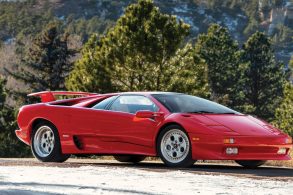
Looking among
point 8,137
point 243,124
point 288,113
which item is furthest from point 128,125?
point 288,113

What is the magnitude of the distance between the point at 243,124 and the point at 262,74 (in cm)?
6216

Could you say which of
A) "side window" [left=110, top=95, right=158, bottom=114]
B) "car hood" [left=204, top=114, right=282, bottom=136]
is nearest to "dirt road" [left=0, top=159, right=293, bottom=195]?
"car hood" [left=204, top=114, right=282, bottom=136]

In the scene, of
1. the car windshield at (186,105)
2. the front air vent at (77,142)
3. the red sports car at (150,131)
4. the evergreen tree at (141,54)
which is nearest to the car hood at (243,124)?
the red sports car at (150,131)

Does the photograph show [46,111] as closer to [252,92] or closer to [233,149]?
[233,149]

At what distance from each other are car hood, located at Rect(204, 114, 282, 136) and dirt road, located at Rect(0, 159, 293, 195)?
0.89m

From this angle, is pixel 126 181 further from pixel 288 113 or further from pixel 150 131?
pixel 288 113

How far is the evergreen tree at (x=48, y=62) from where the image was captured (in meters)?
52.5

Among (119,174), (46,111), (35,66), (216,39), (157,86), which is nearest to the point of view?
(119,174)

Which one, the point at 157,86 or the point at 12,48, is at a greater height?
the point at 12,48

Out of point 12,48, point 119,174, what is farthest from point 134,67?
point 12,48

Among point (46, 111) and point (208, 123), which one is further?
point (46, 111)

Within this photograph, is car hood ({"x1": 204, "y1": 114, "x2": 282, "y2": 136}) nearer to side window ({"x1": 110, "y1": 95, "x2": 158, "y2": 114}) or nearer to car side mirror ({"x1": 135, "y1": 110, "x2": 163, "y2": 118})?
car side mirror ({"x1": 135, "y1": 110, "x2": 163, "y2": 118})

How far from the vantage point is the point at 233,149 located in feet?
32.7

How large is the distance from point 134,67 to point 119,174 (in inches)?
992
